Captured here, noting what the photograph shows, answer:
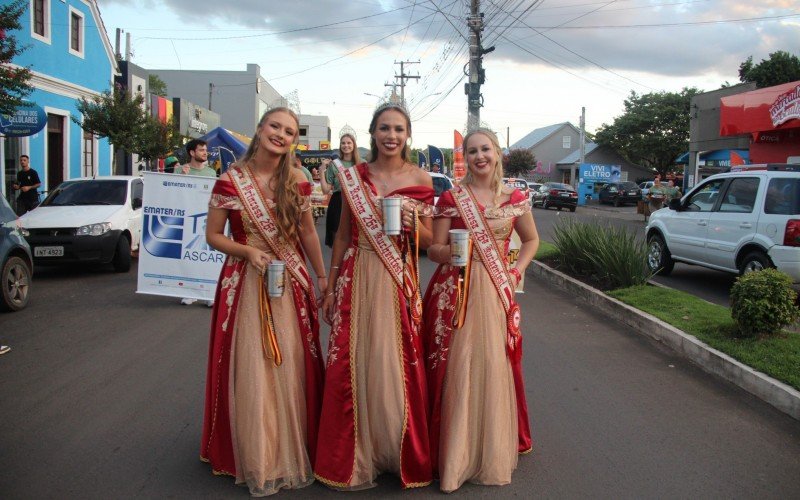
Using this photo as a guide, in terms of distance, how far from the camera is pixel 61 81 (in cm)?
2155

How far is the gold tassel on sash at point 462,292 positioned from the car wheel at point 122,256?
29.5 ft

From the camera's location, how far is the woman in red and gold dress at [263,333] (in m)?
3.52

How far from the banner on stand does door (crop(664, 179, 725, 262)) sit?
7.32 metres

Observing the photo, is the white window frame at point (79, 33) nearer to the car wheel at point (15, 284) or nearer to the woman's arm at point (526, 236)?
the car wheel at point (15, 284)

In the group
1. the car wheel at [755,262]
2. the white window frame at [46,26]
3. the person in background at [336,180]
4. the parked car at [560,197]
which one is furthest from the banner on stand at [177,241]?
the parked car at [560,197]

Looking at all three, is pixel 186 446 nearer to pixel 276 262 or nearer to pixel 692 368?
pixel 276 262

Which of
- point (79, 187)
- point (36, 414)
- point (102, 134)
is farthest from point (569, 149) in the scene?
point (36, 414)

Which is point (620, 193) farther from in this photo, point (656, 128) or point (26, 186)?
point (26, 186)

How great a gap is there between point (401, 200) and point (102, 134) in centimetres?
2076

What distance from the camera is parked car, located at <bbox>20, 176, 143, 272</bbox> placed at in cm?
1066

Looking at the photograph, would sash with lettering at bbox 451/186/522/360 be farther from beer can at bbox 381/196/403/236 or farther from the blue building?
the blue building

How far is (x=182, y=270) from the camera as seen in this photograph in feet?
28.8

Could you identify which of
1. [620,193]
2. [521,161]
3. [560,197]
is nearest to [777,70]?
[620,193]

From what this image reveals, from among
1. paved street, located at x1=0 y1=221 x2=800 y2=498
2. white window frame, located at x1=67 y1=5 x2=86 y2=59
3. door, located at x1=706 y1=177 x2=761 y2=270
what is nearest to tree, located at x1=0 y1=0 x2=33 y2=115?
paved street, located at x1=0 y1=221 x2=800 y2=498
